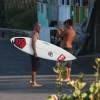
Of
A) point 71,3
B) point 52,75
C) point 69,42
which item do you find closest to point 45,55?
point 69,42

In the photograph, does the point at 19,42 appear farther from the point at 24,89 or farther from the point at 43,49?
the point at 24,89

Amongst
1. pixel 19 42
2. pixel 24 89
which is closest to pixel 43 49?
pixel 19 42

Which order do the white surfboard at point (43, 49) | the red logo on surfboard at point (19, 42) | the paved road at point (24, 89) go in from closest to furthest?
the paved road at point (24, 89) < the white surfboard at point (43, 49) < the red logo on surfboard at point (19, 42)

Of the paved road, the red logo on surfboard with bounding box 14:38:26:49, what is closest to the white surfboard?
the red logo on surfboard with bounding box 14:38:26:49

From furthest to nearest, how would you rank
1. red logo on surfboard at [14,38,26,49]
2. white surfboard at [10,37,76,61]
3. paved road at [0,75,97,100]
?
red logo on surfboard at [14,38,26,49], white surfboard at [10,37,76,61], paved road at [0,75,97,100]

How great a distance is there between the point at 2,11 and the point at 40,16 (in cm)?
1945

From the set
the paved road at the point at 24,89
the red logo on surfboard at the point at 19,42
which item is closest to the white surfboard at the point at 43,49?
the red logo on surfboard at the point at 19,42

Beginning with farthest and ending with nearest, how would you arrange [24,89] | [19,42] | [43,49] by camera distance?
[19,42]
[43,49]
[24,89]

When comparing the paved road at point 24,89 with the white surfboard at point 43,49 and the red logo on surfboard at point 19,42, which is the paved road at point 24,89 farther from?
the red logo on surfboard at point 19,42

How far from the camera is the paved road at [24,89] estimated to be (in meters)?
13.6

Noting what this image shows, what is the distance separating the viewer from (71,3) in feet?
116

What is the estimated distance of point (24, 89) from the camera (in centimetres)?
1512

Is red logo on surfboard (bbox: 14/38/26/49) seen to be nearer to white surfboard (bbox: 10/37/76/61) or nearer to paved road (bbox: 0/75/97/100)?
white surfboard (bbox: 10/37/76/61)

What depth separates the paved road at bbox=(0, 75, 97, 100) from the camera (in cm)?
1365
